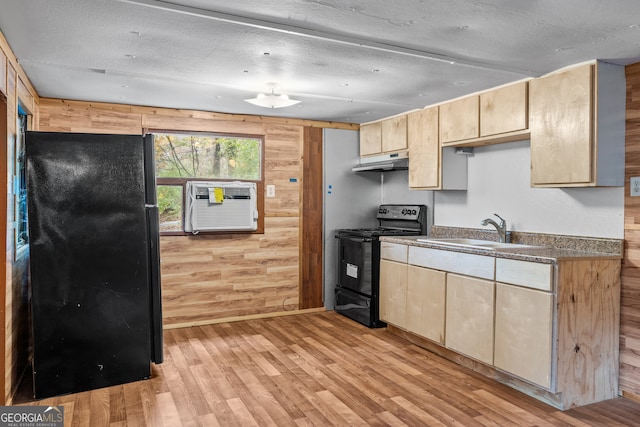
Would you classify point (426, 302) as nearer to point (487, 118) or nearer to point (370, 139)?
point (487, 118)

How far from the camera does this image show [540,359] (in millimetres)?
2875

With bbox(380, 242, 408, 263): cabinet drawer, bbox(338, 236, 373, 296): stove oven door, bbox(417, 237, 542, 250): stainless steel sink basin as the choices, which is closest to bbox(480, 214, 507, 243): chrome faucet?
bbox(417, 237, 542, 250): stainless steel sink basin

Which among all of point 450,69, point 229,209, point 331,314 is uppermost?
point 450,69

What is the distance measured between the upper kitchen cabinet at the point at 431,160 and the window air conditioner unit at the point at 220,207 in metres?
1.72

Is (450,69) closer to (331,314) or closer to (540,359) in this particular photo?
(540,359)

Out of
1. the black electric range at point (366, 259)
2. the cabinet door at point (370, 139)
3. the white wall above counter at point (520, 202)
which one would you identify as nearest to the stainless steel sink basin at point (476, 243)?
the white wall above counter at point (520, 202)

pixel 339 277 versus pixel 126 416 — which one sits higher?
pixel 339 277

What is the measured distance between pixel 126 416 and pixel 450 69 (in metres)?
2.99

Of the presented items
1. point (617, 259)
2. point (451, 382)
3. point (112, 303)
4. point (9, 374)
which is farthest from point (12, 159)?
point (617, 259)

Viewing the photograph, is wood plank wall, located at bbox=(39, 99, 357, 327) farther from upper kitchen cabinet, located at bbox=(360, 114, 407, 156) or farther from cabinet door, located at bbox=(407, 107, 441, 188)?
cabinet door, located at bbox=(407, 107, 441, 188)

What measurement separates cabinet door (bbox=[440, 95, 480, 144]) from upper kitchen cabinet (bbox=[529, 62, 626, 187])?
2.17ft

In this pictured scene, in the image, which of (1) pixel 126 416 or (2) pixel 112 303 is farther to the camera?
(2) pixel 112 303

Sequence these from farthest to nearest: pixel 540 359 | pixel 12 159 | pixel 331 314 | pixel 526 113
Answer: pixel 331 314 < pixel 526 113 < pixel 12 159 < pixel 540 359

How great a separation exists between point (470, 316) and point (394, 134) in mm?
2177
